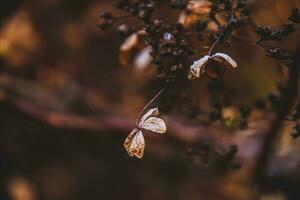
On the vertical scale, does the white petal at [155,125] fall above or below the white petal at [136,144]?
above

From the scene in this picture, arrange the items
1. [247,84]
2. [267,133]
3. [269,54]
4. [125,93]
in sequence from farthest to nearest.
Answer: [125,93] → [247,84] → [267,133] → [269,54]

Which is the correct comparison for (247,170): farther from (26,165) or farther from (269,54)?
(269,54)

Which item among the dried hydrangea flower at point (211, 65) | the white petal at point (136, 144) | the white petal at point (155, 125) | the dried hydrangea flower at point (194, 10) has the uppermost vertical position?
the dried hydrangea flower at point (211, 65)

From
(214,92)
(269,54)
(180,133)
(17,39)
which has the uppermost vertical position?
(269,54)

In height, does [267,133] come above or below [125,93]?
above

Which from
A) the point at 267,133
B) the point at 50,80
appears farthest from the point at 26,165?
the point at 267,133

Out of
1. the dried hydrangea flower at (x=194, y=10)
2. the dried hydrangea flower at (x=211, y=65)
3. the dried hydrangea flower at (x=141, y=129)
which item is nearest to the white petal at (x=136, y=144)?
the dried hydrangea flower at (x=141, y=129)

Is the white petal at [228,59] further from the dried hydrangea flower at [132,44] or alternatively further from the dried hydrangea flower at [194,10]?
the dried hydrangea flower at [132,44]

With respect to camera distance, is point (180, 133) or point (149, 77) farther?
point (149, 77)
